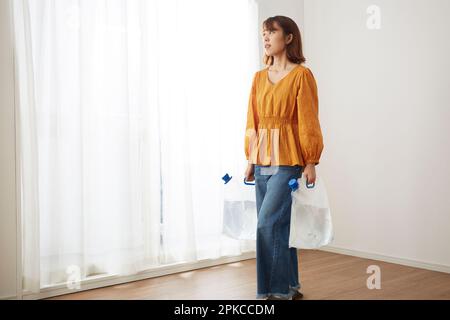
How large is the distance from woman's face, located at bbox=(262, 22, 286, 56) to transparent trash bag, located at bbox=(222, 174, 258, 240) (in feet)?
2.18

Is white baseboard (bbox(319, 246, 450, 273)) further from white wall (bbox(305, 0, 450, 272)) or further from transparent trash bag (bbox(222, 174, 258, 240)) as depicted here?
transparent trash bag (bbox(222, 174, 258, 240))

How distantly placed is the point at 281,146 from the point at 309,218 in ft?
1.16

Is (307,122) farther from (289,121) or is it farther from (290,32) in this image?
(290,32)

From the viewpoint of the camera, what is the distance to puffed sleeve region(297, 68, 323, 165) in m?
2.11

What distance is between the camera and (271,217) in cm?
212

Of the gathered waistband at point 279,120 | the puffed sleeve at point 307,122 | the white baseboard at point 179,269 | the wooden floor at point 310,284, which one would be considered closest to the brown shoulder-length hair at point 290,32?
A: the puffed sleeve at point 307,122

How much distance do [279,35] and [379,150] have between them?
51.1 inches

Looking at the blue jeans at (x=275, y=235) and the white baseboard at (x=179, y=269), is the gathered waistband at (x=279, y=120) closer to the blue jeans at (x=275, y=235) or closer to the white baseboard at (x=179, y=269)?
the blue jeans at (x=275, y=235)

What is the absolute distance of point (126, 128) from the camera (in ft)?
8.39

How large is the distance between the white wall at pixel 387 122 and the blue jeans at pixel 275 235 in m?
1.12

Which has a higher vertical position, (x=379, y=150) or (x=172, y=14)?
(x=172, y=14)

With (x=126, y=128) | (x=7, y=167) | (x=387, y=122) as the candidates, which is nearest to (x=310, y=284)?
(x=387, y=122)
